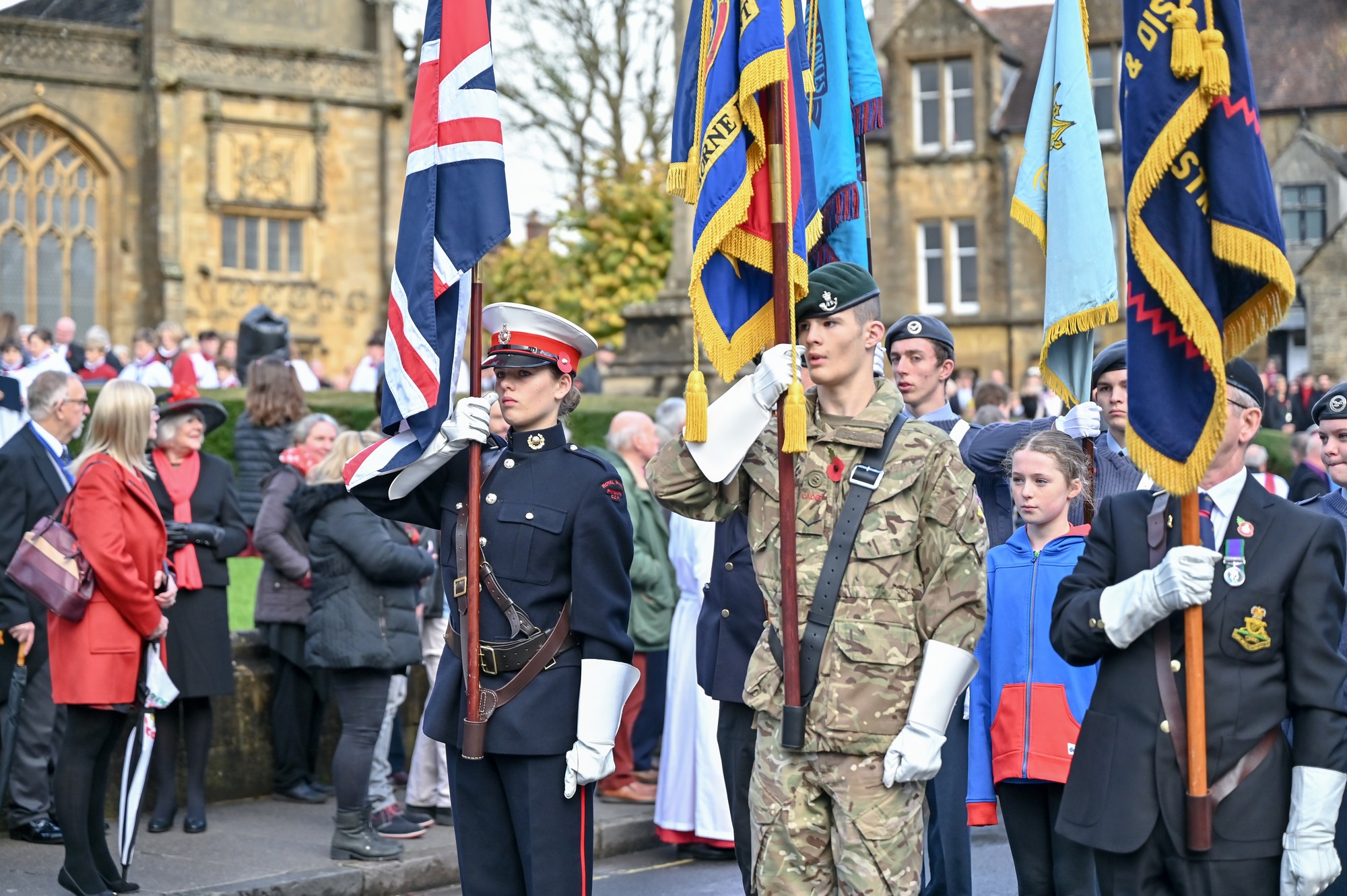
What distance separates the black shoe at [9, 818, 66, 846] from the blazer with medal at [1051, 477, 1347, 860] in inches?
204

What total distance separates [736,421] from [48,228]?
31389 mm

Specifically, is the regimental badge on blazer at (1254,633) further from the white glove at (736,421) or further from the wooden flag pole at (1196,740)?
the white glove at (736,421)

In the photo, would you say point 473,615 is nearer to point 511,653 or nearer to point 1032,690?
point 511,653

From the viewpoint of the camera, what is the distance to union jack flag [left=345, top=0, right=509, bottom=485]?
5.25 m

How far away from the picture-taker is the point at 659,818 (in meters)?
8.12

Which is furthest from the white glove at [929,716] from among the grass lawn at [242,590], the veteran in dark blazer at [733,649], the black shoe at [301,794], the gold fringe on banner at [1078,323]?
the grass lawn at [242,590]

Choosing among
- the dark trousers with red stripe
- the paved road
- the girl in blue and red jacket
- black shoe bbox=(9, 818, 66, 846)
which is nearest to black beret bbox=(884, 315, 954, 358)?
the girl in blue and red jacket

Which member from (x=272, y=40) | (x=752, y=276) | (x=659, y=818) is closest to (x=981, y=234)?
(x=272, y=40)

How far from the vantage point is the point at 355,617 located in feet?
24.3

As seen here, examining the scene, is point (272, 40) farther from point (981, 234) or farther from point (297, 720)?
point (297, 720)

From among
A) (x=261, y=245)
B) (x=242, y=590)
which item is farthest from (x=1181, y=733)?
(x=261, y=245)

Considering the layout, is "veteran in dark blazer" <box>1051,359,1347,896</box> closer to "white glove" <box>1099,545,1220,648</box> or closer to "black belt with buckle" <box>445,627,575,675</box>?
"white glove" <box>1099,545,1220,648</box>

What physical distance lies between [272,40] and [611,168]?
305 inches

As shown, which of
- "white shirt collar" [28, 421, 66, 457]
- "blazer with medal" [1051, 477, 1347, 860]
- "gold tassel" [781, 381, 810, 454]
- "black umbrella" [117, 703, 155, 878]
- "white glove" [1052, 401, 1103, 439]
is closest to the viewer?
"blazer with medal" [1051, 477, 1347, 860]
